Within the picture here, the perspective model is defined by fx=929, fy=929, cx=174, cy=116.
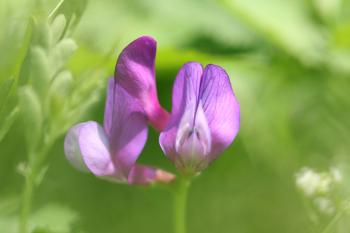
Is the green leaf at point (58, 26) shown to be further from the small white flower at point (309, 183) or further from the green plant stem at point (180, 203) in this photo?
the small white flower at point (309, 183)

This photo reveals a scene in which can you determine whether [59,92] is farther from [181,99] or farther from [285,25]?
[285,25]

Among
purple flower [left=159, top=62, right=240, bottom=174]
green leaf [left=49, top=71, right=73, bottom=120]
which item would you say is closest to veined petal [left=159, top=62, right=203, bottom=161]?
purple flower [left=159, top=62, right=240, bottom=174]

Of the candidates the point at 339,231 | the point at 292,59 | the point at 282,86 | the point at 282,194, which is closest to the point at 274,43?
the point at 292,59

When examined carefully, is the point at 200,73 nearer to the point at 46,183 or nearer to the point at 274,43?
the point at 46,183

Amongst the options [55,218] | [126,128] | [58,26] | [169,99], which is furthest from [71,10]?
[169,99]

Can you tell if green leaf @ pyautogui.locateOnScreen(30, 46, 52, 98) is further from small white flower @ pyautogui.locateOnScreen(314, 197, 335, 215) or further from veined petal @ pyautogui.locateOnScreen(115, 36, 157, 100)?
small white flower @ pyautogui.locateOnScreen(314, 197, 335, 215)

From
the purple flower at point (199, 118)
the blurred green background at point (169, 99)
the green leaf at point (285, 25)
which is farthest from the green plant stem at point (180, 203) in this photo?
the green leaf at point (285, 25)
